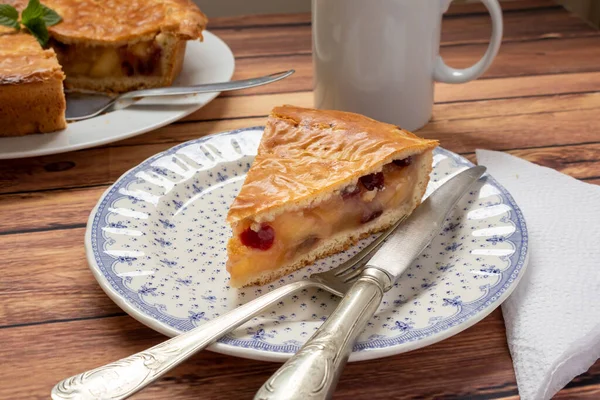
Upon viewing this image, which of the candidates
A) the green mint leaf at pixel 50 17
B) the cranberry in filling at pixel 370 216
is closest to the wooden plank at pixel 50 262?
the cranberry in filling at pixel 370 216

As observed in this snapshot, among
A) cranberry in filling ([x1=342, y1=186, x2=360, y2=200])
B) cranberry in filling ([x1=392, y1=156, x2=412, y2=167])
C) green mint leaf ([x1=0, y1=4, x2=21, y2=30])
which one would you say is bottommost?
cranberry in filling ([x1=342, y1=186, x2=360, y2=200])

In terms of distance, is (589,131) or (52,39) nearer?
(589,131)

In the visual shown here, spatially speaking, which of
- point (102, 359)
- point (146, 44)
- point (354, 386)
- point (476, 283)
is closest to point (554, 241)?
point (476, 283)

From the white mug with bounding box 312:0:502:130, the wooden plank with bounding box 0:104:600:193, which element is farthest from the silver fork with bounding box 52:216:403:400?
the white mug with bounding box 312:0:502:130

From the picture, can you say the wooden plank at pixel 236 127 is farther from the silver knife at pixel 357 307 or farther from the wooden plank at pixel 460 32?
the wooden plank at pixel 460 32

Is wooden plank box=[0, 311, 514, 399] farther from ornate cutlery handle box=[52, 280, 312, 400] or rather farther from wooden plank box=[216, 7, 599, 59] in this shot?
wooden plank box=[216, 7, 599, 59]

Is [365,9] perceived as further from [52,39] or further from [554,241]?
[52,39]
